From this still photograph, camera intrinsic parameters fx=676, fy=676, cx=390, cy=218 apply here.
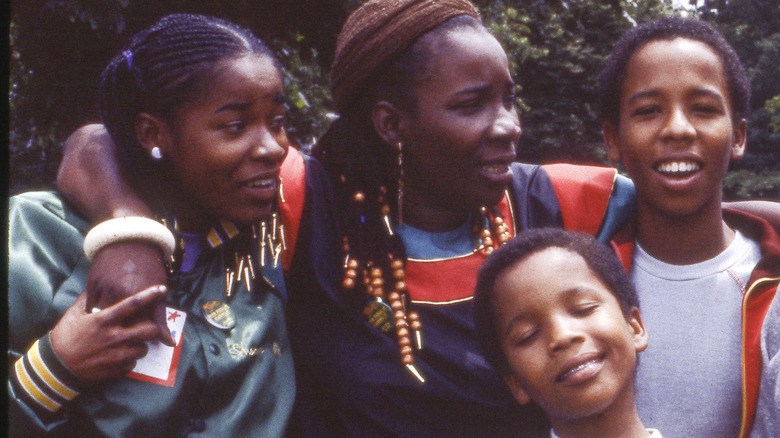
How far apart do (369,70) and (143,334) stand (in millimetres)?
1161

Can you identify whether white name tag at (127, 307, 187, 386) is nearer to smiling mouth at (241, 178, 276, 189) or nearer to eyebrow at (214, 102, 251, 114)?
smiling mouth at (241, 178, 276, 189)

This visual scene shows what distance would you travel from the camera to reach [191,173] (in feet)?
6.43

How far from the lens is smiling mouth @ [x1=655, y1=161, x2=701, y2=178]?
2133 mm

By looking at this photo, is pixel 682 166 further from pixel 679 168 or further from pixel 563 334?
pixel 563 334

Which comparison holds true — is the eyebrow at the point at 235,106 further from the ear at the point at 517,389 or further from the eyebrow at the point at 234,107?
the ear at the point at 517,389

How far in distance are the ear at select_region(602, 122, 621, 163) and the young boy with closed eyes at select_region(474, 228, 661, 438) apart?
413 mm

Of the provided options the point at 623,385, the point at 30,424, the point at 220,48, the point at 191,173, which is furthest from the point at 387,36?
the point at 30,424

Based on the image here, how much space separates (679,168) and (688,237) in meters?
0.25

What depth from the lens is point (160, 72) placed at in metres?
1.97

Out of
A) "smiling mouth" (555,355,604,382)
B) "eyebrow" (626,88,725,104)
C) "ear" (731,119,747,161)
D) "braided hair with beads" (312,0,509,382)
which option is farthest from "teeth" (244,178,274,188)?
"ear" (731,119,747,161)

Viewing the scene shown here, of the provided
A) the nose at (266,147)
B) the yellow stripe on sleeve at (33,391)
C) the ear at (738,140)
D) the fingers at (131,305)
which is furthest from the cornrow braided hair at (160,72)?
the ear at (738,140)

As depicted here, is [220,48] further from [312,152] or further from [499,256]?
[499,256]

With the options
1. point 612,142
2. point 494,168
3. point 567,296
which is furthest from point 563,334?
point 612,142

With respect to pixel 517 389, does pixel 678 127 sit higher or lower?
higher
